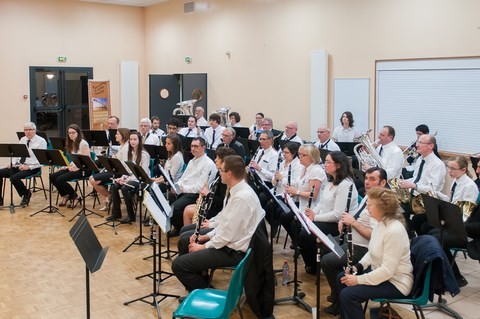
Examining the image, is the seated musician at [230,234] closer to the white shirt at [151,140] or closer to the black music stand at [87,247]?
the black music stand at [87,247]

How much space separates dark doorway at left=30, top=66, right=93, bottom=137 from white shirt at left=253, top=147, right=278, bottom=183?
921 centimetres

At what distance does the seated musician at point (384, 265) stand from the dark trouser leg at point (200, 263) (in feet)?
3.54

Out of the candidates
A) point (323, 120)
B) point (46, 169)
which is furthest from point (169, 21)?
point (323, 120)

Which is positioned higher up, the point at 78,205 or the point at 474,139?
the point at 474,139

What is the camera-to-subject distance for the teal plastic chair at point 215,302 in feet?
12.2

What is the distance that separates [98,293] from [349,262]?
2.81 meters

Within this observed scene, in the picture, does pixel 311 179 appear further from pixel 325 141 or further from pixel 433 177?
pixel 325 141

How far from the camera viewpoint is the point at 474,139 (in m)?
8.84

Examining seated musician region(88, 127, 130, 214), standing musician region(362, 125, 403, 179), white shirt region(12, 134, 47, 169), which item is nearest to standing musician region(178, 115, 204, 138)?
seated musician region(88, 127, 130, 214)

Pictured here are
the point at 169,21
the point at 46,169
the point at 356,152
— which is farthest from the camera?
the point at 169,21

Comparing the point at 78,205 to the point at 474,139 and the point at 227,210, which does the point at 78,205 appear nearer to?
the point at 227,210

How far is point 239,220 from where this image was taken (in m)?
4.59

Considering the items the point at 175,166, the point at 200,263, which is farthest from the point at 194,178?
the point at 200,263

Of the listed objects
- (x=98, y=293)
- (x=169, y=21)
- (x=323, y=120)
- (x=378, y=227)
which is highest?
(x=169, y=21)
